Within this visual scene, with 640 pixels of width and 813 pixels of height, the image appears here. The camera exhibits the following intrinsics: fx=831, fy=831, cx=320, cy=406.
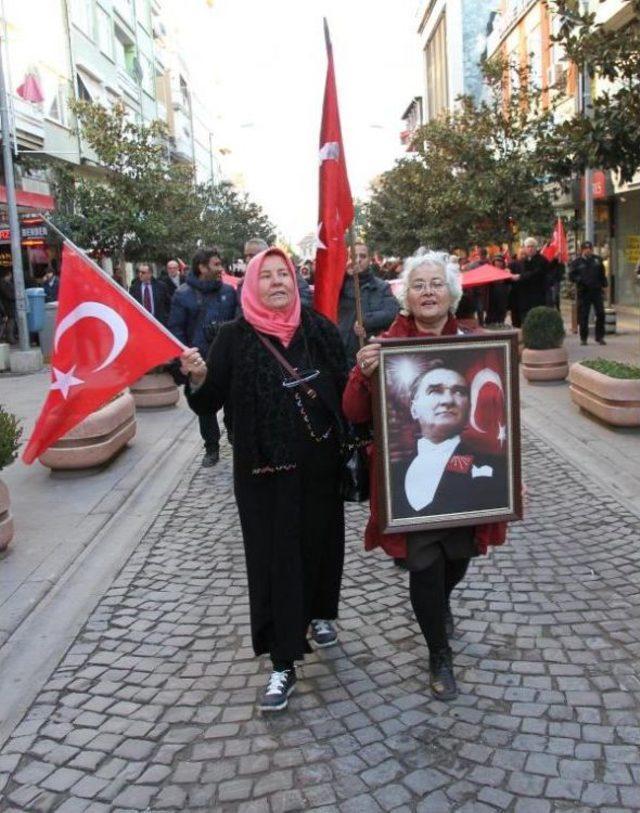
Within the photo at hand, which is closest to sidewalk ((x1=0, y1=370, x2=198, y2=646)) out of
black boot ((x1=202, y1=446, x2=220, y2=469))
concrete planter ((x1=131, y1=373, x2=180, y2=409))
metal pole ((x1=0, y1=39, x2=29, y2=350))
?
black boot ((x1=202, y1=446, x2=220, y2=469))

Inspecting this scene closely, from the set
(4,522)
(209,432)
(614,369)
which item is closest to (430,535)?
(4,522)

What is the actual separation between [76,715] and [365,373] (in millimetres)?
1930

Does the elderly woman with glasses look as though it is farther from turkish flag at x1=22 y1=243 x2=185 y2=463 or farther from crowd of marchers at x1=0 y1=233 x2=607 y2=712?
turkish flag at x1=22 y1=243 x2=185 y2=463

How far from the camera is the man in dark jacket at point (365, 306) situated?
263 inches

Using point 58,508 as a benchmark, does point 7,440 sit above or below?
above

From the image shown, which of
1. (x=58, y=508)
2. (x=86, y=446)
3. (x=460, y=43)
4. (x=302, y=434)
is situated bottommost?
(x=58, y=508)

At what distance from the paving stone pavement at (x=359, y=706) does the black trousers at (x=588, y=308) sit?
421 inches

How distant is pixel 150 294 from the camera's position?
530 inches

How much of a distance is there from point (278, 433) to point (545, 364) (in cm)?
893

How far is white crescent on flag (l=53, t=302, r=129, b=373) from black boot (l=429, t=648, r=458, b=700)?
205 centimetres

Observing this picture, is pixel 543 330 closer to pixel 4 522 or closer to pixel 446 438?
pixel 4 522

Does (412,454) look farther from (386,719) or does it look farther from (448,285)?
(386,719)

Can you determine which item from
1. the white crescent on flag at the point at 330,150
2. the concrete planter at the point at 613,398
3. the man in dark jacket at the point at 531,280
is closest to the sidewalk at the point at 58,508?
the white crescent on flag at the point at 330,150

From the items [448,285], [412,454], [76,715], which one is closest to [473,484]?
[412,454]
